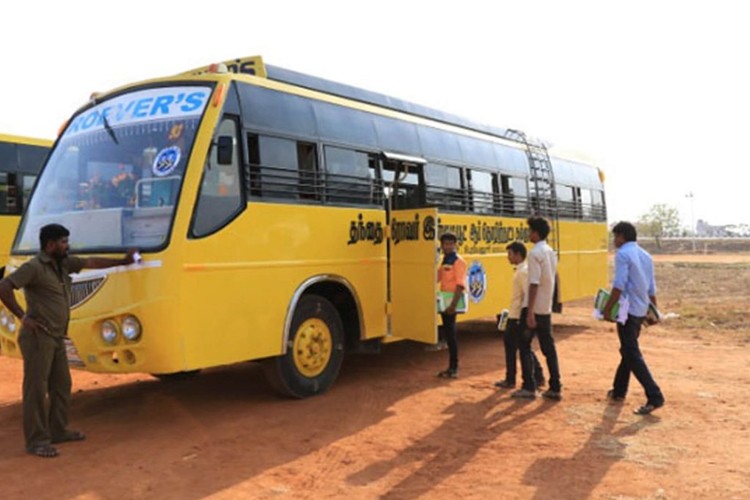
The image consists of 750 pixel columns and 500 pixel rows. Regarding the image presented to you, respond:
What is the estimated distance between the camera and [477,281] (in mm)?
9789

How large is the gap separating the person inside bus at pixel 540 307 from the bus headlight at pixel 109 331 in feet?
13.3

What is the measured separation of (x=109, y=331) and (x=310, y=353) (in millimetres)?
2185

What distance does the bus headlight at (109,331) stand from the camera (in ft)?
18.0

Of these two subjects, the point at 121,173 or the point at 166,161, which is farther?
the point at 121,173

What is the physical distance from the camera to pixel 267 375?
22.4 ft

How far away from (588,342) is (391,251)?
5237mm

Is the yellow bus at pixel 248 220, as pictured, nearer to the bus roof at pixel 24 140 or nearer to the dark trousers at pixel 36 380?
the dark trousers at pixel 36 380

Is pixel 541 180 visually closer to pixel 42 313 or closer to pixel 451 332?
pixel 451 332

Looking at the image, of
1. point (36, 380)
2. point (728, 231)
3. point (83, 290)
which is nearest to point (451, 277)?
point (83, 290)

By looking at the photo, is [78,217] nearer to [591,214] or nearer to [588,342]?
[588,342]

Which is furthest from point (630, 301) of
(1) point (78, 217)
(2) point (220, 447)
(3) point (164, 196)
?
(1) point (78, 217)

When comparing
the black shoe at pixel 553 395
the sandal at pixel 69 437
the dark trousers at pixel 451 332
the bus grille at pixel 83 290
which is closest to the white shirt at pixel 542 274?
the black shoe at pixel 553 395

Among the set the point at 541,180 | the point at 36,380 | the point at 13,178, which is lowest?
the point at 36,380

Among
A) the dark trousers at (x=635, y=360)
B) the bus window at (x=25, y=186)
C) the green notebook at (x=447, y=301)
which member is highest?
the bus window at (x=25, y=186)
